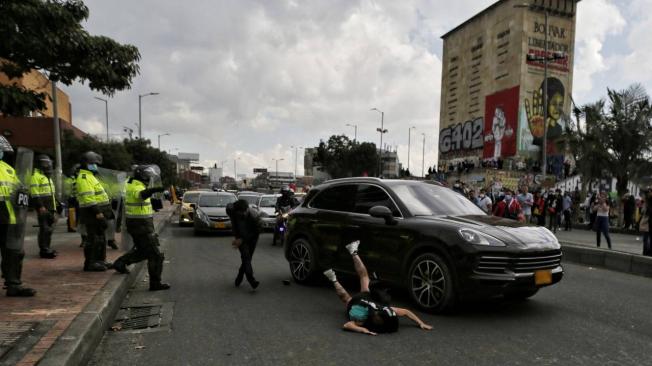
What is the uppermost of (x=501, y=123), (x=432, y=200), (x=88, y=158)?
(x=501, y=123)

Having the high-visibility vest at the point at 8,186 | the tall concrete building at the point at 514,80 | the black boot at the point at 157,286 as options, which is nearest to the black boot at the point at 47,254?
the black boot at the point at 157,286

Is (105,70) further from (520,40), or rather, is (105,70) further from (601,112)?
(520,40)

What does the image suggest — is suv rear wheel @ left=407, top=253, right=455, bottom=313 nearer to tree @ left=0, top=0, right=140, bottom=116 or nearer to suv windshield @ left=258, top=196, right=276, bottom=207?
tree @ left=0, top=0, right=140, bottom=116

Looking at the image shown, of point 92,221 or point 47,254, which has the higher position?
point 92,221

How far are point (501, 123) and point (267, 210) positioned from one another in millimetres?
38143

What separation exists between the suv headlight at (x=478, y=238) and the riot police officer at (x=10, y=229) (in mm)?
5278

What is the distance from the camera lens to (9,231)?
19.5ft

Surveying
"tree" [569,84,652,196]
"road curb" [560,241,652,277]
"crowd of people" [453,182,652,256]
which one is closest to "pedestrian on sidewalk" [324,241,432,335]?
"road curb" [560,241,652,277]

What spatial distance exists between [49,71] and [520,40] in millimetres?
47113

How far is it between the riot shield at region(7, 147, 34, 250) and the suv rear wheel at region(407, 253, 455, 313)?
4.78 meters

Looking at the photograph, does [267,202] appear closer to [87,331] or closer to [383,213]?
[383,213]

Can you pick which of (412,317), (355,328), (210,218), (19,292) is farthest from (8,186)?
(210,218)

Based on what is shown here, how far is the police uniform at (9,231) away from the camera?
579 cm

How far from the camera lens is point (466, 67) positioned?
2260 inches
